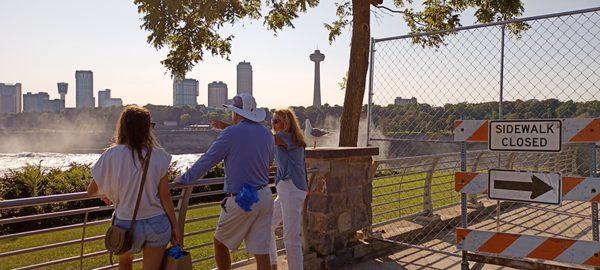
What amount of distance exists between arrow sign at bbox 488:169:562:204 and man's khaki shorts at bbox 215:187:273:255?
208 cm

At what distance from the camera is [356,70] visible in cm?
991

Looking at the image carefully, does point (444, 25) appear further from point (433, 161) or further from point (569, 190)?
point (569, 190)

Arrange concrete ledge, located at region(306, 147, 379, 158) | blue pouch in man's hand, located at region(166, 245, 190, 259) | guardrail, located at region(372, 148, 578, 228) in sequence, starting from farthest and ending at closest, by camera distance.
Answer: guardrail, located at region(372, 148, 578, 228) < concrete ledge, located at region(306, 147, 379, 158) < blue pouch in man's hand, located at region(166, 245, 190, 259)

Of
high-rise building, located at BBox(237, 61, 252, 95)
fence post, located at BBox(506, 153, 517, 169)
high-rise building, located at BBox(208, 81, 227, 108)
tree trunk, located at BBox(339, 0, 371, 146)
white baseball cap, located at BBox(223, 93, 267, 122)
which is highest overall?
high-rise building, located at BBox(237, 61, 252, 95)

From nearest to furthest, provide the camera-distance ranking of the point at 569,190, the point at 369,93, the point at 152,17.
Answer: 1. the point at 569,190
2. the point at 369,93
3. the point at 152,17

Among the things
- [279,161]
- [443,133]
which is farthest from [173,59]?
[279,161]

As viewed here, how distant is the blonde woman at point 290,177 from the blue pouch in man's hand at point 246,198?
0.89 metres

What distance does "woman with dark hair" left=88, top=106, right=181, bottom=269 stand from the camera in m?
3.68

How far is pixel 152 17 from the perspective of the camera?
10039mm

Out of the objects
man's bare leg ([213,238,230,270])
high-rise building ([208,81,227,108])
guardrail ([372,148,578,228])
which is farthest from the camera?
high-rise building ([208,81,227,108])

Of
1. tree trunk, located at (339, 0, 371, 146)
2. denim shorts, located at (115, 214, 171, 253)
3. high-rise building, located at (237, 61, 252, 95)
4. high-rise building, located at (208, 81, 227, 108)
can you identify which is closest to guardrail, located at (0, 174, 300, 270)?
denim shorts, located at (115, 214, 171, 253)

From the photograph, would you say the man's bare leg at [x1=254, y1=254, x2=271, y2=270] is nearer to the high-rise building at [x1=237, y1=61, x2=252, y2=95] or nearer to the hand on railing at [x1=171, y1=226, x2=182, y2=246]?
the hand on railing at [x1=171, y1=226, x2=182, y2=246]

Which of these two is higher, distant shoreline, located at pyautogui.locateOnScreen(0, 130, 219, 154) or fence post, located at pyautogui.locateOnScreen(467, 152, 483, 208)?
fence post, located at pyautogui.locateOnScreen(467, 152, 483, 208)

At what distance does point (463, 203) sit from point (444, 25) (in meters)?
7.42
